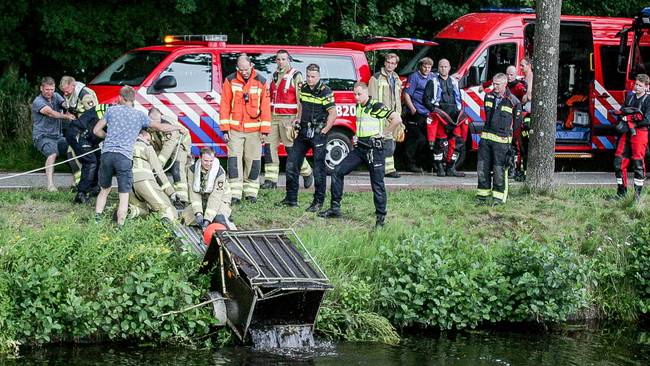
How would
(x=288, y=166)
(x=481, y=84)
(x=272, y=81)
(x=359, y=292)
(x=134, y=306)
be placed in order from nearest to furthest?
(x=134, y=306) → (x=359, y=292) → (x=288, y=166) → (x=272, y=81) → (x=481, y=84)

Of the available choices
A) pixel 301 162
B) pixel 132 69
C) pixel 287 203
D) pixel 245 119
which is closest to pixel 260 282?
pixel 287 203

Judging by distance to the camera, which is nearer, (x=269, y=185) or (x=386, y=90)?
(x=269, y=185)

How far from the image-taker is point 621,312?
42.6ft

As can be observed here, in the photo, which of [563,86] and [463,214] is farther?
[563,86]

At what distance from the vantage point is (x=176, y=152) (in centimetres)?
1345

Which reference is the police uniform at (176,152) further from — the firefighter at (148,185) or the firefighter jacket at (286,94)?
the firefighter jacket at (286,94)

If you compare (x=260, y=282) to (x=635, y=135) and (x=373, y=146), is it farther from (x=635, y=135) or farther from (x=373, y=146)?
(x=635, y=135)

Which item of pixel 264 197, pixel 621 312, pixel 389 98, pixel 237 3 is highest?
pixel 237 3

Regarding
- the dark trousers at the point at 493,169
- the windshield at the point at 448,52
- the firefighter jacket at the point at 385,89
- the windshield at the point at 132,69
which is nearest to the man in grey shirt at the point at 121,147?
the windshield at the point at 132,69

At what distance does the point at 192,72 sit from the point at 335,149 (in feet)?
7.46

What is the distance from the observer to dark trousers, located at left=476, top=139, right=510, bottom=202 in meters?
14.4

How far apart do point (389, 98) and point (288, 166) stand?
7.92 feet

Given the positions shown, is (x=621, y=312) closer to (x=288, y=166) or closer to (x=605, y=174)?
(x=288, y=166)

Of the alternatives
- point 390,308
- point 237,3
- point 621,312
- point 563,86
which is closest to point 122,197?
point 390,308
